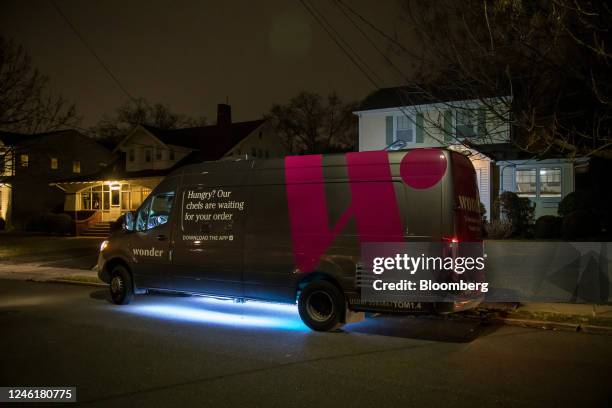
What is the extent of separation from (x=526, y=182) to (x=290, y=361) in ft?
69.5

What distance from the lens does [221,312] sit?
9617 mm

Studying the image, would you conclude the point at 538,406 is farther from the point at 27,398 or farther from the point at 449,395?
the point at 27,398

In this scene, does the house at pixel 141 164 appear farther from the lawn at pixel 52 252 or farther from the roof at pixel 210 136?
the lawn at pixel 52 252

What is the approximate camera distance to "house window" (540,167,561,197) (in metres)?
24.0

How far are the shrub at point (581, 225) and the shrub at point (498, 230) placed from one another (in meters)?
2.27

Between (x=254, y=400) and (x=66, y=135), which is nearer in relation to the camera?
(x=254, y=400)

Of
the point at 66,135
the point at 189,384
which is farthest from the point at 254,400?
the point at 66,135

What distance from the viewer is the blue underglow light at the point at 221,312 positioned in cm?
859

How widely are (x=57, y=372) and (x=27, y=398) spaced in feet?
2.34

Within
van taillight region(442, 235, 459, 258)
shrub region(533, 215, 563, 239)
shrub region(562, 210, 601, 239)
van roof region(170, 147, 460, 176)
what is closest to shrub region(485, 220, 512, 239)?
shrub region(533, 215, 563, 239)

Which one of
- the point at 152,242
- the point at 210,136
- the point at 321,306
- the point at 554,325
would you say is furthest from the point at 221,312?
the point at 210,136

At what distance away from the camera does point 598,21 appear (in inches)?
345

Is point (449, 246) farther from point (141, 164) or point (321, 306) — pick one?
point (141, 164)

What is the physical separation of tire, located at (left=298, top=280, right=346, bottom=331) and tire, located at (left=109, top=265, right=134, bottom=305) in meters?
3.95
